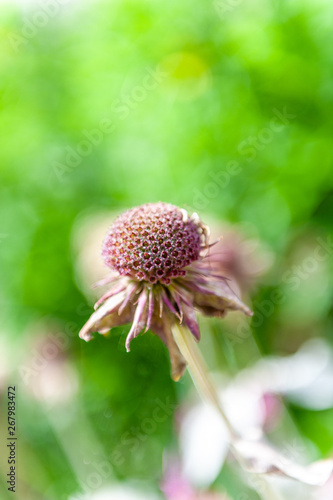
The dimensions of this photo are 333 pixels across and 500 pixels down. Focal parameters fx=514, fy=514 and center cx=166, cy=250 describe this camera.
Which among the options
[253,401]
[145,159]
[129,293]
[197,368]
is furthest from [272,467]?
[145,159]

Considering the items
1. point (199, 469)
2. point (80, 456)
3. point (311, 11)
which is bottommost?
point (80, 456)

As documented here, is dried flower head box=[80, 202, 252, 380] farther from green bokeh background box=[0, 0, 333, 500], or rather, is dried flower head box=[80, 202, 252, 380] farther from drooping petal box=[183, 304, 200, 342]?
green bokeh background box=[0, 0, 333, 500]

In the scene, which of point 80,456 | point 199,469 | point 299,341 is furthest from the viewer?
point 299,341

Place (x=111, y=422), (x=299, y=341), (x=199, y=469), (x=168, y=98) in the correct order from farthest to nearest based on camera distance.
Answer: (x=168, y=98), (x=299, y=341), (x=111, y=422), (x=199, y=469)

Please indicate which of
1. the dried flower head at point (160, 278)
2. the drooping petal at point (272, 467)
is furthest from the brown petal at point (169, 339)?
the drooping petal at point (272, 467)

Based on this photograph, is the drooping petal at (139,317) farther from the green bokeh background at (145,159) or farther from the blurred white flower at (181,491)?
the green bokeh background at (145,159)

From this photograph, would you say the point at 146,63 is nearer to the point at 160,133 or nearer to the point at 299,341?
the point at 160,133

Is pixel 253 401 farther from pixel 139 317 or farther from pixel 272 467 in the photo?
pixel 139 317

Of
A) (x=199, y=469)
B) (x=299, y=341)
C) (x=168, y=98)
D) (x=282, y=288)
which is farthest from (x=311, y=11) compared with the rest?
(x=199, y=469)
